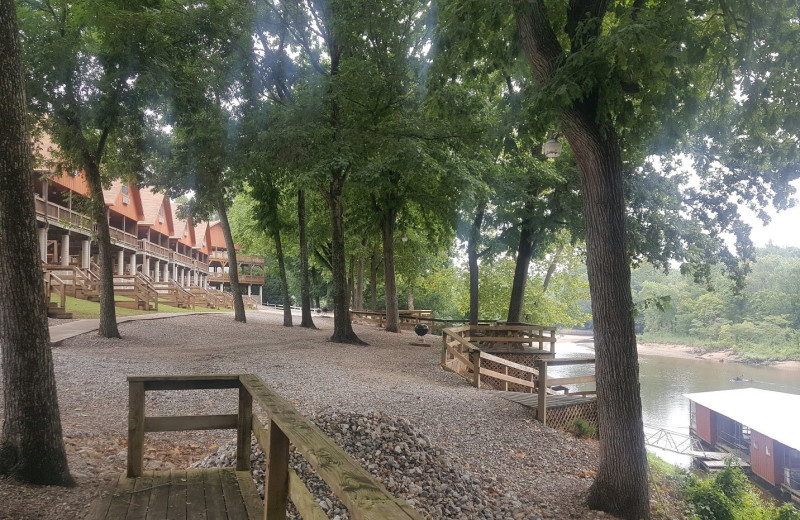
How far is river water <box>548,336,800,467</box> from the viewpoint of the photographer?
25.4 metres

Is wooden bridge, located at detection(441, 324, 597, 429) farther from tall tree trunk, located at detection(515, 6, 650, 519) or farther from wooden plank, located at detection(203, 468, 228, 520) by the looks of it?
wooden plank, located at detection(203, 468, 228, 520)

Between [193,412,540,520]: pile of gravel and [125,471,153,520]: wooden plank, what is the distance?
896 millimetres

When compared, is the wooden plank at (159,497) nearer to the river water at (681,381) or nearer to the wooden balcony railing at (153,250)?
the river water at (681,381)

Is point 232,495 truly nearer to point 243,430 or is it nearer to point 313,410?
point 243,430

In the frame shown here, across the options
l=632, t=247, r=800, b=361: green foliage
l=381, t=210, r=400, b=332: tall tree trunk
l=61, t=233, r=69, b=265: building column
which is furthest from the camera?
l=632, t=247, r=800, b=361: green foliage

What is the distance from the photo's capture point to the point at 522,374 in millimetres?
15727

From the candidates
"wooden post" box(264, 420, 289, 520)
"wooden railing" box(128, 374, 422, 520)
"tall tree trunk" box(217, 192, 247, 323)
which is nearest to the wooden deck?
"wooden railing" box(128, 374, 422, 520)

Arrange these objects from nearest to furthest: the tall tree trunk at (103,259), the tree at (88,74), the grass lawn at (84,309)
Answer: the tree at (88,74), the tall tree trunk at (103,259), the grass lawn at (84,309)

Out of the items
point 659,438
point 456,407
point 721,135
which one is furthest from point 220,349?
point 659,438

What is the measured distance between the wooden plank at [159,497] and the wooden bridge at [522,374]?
21.3 feet

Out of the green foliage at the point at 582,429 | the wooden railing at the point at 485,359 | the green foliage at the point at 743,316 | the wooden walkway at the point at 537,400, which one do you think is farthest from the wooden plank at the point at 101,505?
the green foliage at the point at 743,316

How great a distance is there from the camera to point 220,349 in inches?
552

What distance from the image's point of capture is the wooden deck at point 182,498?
3443mm

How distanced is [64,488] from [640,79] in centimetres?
720
